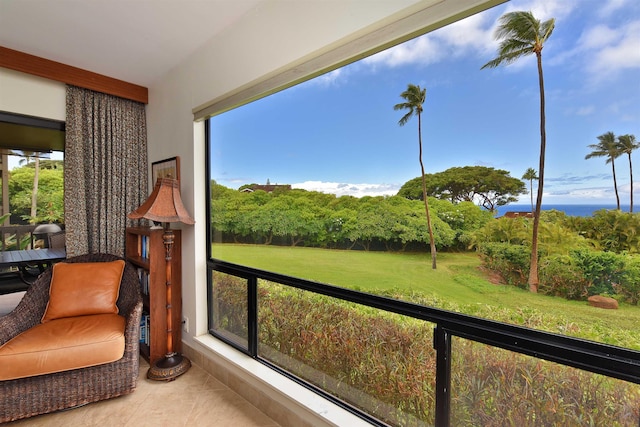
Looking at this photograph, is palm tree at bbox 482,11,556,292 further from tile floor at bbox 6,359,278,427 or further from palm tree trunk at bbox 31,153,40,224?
palm tree trunk at bbox 31,153,40,224

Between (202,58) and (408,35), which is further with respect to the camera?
(202,58)

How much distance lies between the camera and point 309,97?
1810mm

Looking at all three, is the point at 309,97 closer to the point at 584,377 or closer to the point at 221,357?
the point at 584,377

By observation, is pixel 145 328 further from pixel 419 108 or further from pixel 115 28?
pixel 419 108

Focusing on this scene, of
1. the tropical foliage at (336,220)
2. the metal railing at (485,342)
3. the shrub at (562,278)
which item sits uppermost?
the tropical foliage at (336,220)

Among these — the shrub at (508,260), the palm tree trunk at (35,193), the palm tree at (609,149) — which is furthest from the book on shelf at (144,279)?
the palm tree at (609,149)

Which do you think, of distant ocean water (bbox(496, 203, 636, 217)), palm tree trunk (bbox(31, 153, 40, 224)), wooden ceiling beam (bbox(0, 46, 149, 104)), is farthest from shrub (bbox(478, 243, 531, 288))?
palm tree trunk (bbox(31, 153, 40, 224))

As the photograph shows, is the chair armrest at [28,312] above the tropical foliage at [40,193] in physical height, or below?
below

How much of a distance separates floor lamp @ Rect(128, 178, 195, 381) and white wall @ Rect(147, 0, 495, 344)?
18 cm

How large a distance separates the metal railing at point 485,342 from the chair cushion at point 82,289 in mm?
1448

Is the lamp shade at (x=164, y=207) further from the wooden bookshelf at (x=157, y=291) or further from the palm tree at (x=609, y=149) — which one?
the palm tree at (x=609, y=149)

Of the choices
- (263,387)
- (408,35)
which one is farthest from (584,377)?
(263,387)

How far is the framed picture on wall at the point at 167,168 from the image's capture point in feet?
8.58

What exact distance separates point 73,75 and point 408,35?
116 inches
